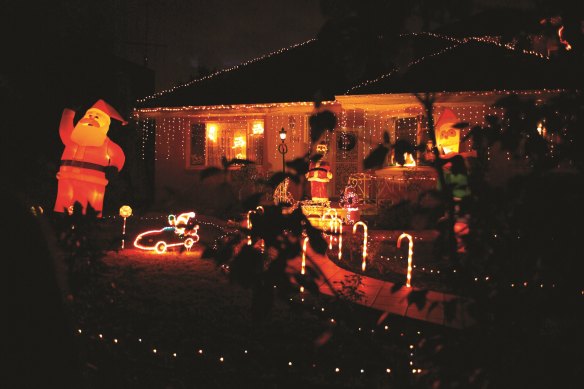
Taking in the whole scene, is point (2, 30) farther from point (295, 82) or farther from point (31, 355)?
point (31, 355)

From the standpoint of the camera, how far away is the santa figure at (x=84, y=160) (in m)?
9.25

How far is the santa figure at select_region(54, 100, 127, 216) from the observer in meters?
9.25

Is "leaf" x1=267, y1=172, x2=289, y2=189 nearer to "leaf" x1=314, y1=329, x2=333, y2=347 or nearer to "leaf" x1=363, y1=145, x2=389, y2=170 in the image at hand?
"leaf" x1=363, y1=145, x2=389, y2=170

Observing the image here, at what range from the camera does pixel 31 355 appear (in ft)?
5.23

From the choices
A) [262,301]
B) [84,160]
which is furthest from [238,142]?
[262,301]

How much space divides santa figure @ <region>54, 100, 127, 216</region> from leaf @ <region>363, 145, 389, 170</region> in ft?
26.6

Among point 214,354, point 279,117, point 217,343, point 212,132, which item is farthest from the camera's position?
point 212,132

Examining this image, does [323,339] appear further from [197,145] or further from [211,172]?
[197,145]

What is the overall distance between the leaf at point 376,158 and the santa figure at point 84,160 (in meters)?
8.10

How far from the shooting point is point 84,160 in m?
9.37

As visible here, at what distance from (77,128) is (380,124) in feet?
27.3

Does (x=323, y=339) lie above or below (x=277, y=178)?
below

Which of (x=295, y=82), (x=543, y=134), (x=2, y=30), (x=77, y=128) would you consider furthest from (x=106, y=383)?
(x=295, y=82)

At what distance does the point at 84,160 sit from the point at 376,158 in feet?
27.7
